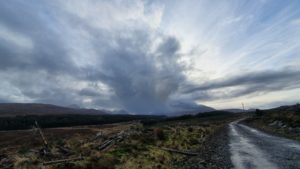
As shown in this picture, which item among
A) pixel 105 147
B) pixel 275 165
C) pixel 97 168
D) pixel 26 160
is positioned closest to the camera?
pixel 275 165

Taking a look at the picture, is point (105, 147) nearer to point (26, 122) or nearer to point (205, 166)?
point (205, 166)

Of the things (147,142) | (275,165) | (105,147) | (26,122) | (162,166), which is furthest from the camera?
(26,122)

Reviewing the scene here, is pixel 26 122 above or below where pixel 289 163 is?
above

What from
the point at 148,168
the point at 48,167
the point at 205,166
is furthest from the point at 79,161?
the point at 205,166

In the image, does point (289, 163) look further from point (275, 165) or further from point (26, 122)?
point (26, 122)

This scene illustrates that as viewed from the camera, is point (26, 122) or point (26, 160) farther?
point (26, 122)

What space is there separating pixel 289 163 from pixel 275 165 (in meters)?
1.05

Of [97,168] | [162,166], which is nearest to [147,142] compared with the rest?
[162,166]

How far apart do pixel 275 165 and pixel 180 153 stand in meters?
11.5

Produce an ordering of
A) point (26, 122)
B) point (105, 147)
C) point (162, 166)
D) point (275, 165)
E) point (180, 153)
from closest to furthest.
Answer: point (275, 165) → point (162, 166) → point (180, 153) → point (105, 147) → point (26, 122)

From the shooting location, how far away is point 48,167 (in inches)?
791

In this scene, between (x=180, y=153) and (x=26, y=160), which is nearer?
(x=26, y=160)

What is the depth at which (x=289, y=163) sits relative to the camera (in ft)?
53.0

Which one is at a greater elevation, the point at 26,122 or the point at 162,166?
the point at 26,122
